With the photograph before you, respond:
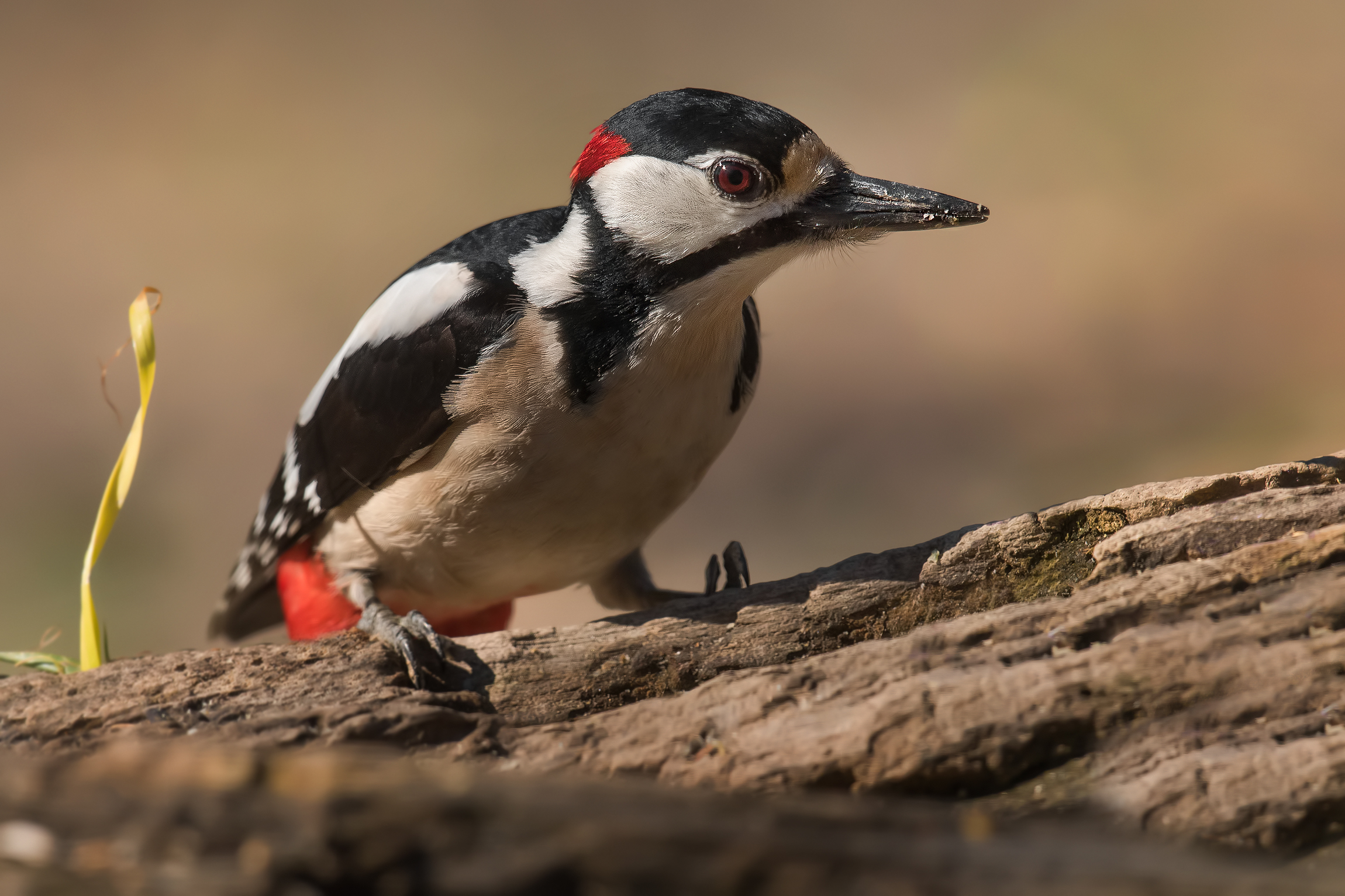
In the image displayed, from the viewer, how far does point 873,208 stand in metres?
2.30

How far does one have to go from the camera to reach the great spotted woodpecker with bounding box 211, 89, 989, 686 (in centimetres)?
229

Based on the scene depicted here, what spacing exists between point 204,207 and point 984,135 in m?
5.55

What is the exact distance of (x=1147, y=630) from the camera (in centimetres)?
172

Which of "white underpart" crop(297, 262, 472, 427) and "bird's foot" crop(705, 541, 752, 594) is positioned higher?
"white underpart" crop(297, 262, 472, 427)

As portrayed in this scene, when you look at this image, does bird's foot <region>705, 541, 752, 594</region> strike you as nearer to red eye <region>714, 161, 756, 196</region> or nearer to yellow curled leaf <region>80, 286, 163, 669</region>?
red eye <region>714, 161, 756, 196</region>

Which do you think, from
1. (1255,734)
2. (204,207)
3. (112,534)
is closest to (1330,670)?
(1255,734)

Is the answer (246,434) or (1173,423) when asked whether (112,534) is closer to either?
(246,434)

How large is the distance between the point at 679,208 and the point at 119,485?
1.43 m

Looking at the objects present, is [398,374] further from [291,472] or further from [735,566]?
[735,566]

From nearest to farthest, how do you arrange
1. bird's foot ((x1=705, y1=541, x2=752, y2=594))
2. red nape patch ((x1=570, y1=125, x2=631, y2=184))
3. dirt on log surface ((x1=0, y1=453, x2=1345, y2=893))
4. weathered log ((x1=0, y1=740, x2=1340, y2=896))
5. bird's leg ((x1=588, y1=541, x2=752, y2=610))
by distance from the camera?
weathered log ((x1=0, y1=740, x2=1340, y2=896))
dirt on log surface ((x1=0, y1=453, x2=1345, y2=893))
red nape patch ((x1=570, y1=125, x2=631, y2=184))
bird's foot ((x1=705, y1=541, x2=752, y2=594))
bird's leg ((x1=588, y1=541, x2=752, y2=610))

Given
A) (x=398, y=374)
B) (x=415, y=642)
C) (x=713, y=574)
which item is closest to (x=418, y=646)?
(x=415, y=642)

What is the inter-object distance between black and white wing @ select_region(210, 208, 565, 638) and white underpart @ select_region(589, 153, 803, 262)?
255mm

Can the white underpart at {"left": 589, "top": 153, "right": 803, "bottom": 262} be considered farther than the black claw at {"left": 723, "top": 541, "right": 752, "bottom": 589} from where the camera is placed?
No

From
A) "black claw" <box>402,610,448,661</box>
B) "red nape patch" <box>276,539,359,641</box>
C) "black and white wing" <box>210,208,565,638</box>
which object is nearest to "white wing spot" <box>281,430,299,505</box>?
"black and white wing" <box>210,208,565,638</box>
